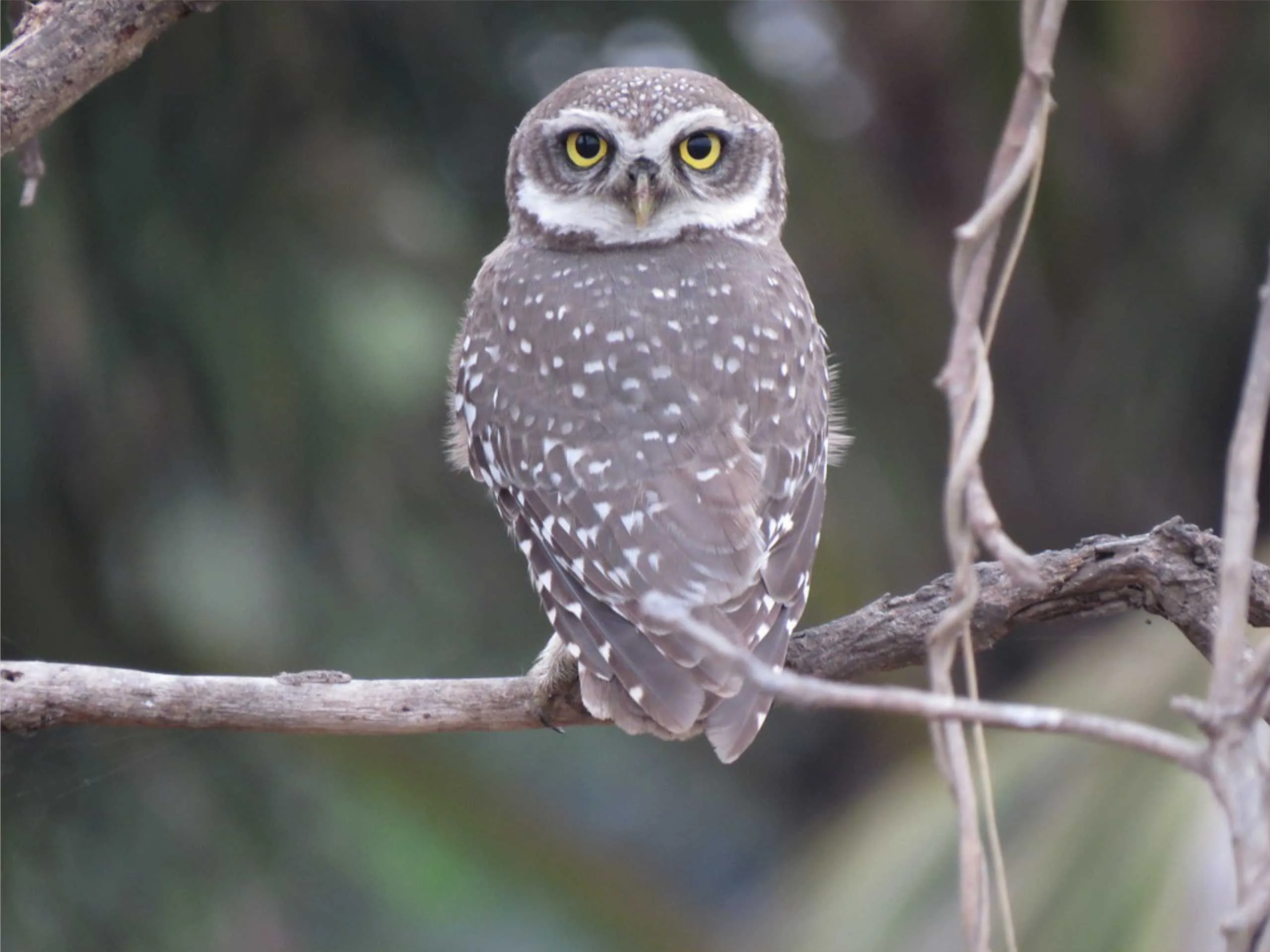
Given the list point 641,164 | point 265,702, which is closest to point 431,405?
point 641,164

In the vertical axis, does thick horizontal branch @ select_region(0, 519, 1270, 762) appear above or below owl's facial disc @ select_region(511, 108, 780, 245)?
below

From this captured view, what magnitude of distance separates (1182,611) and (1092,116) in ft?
14.6

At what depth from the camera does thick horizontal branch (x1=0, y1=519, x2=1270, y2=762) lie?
2.87 metres

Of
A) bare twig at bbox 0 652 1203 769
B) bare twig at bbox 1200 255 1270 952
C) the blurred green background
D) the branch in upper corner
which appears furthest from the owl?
the blurred green background

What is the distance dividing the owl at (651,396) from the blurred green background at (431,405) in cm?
188

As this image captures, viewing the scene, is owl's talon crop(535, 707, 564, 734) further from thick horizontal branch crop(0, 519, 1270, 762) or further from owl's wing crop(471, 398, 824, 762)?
owl's wing crop(471, 398, 824, 762)

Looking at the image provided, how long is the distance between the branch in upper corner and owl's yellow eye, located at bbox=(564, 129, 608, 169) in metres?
1.23

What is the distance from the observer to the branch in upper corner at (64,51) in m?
2.80

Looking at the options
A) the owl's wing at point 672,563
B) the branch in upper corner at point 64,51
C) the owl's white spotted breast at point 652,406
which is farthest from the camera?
the owl's white spotted breast at point 652,406

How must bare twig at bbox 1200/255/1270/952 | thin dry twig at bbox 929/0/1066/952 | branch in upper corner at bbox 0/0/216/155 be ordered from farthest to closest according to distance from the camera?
branch in upper corner at bbox 0/0/216/155 < thin dry twig at bbox 929/0/1066/952 < bare twig at bbox 1200/255/1270/952

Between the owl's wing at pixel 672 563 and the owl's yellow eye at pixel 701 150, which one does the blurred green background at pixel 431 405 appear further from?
the owl's yellow eye at pixel 701 150

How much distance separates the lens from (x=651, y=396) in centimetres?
338

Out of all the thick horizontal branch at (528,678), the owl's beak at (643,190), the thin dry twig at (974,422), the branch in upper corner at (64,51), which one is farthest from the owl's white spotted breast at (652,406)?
the thin dry twig at (974,422)

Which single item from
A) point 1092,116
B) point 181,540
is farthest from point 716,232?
point 1092,116
